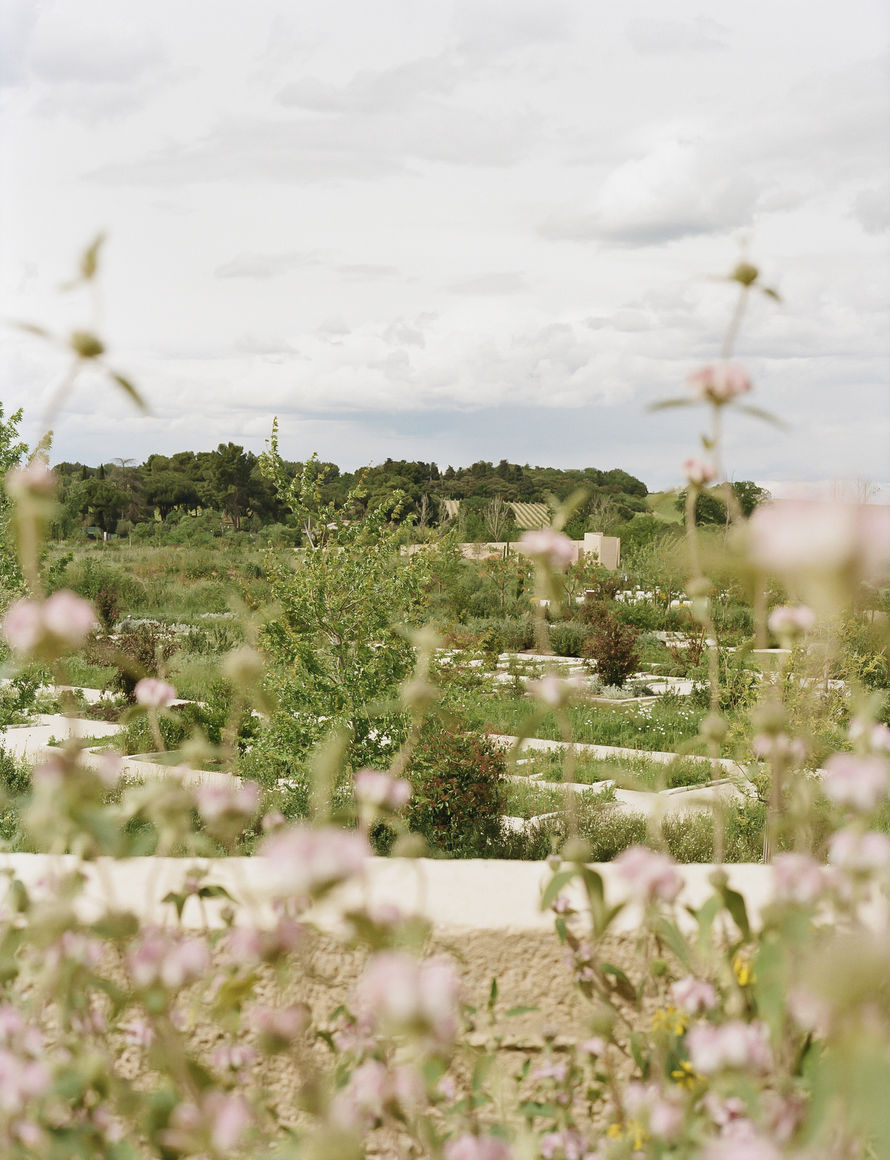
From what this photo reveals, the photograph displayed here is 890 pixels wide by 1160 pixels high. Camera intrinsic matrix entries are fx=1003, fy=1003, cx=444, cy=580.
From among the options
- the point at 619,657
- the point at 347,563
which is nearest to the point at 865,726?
the point at 347,563

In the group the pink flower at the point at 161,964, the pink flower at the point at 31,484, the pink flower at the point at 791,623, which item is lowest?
the pink flower at the point at 161,964

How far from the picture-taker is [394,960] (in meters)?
0.70

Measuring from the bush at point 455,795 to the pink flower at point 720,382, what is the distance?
347 centimetres

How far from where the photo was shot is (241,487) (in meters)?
38.7

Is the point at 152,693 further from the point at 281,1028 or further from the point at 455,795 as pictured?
the point at 455,795

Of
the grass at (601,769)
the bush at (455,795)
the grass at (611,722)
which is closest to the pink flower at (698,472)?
the bush at (455,795)

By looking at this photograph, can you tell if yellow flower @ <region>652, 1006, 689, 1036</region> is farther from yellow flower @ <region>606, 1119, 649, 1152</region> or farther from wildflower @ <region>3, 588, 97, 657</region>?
wildflower @ <region>3, 588, 97, 657</region>

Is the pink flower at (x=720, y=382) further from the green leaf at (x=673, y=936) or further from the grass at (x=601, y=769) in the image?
the grass at (x=601, y=769)

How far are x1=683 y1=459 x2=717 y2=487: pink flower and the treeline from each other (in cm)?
2782

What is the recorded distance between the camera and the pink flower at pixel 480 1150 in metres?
0.97

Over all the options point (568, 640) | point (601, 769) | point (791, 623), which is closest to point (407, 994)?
point (791, 623)

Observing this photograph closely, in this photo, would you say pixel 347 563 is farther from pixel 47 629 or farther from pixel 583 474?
pixel 583 474

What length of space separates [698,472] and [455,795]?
11.5ft

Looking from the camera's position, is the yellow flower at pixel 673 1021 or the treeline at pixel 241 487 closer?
the yellow flower at pixel 673 1021
